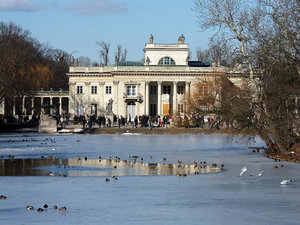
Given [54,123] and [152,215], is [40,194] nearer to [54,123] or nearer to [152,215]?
[152,215]

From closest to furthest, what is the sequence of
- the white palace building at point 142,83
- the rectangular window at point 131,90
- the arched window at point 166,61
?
the white palace building at point 142,83 < the rectangular window at point 131,90 < the arched window at point 166,61

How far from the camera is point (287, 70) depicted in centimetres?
3066

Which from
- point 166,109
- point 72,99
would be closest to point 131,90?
point 166,109

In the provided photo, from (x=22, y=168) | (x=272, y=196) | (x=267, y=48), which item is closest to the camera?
(x=272, y=196)

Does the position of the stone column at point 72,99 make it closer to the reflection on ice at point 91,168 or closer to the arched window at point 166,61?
the arched window at point 166,61

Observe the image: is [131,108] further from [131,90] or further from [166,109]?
[166,109]

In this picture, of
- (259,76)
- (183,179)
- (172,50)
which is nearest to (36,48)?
(172,50)

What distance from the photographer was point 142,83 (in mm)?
105562

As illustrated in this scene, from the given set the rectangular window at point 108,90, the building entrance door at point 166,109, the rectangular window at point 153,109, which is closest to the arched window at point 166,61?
the rectangular window at point 153,109

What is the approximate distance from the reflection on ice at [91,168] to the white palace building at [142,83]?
73.4m

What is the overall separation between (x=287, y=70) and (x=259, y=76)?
1716 millimetres

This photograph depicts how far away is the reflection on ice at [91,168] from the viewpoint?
24312 mm

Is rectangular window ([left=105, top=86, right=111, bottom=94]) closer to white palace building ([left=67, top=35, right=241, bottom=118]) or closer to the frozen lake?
white palace building ([left=67, top=35, right=241, bottom=118])

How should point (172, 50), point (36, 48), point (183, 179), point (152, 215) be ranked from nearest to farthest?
point (152, 215) → point (183, 179) → point (172, 50) → point (36, 48)
